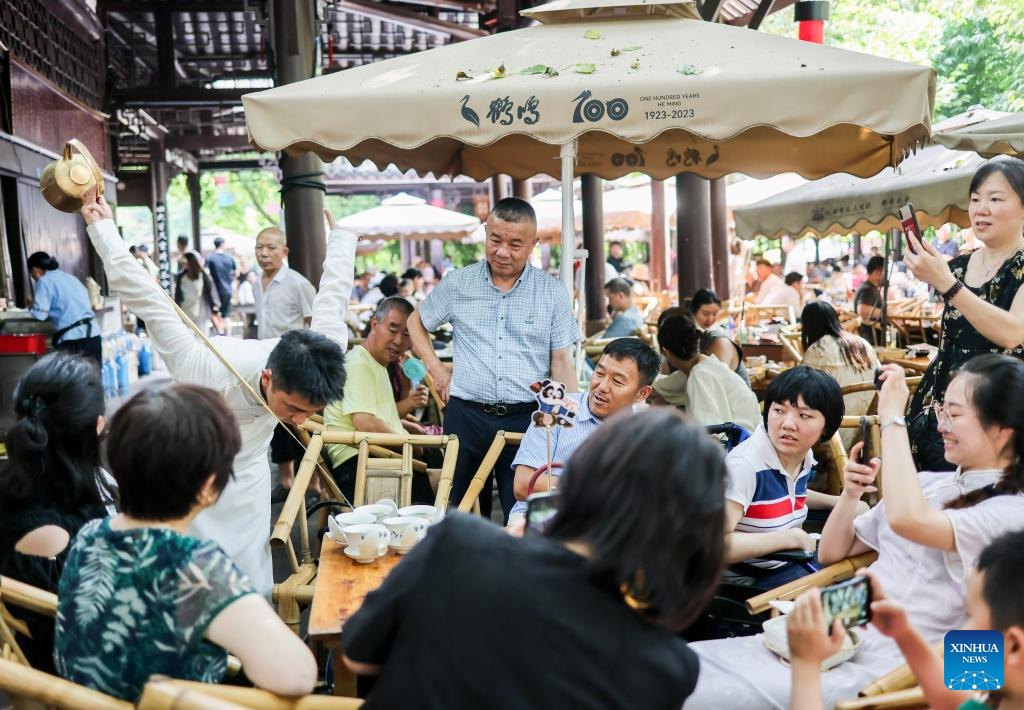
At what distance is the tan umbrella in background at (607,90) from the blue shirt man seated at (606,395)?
2.66 feet

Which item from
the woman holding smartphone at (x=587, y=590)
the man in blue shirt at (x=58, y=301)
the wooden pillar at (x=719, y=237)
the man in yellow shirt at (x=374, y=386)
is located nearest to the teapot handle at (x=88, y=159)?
the man in yellow shirt at (x=374, y=386)

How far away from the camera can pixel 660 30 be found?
3865mm

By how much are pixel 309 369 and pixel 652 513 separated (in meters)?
1.43

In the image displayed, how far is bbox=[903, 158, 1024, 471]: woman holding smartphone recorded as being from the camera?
297cm

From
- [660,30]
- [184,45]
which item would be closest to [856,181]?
[660,30]

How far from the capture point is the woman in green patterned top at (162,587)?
164 cm

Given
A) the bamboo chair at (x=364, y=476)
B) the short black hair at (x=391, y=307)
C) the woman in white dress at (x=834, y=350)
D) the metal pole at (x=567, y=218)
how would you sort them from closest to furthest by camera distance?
the bamboo chair at (x=364, y=476) < the metal pole at (x=567, y=218) < the short black hair at (x=391, y=307) < the woman in white dress at (x=834, y=350)

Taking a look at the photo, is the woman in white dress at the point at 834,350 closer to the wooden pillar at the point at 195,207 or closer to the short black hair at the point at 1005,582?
the short black hair at the point at 1005,582

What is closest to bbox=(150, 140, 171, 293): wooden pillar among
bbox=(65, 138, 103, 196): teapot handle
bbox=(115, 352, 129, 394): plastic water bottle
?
bbox=(115, 352, 129, 394): plastic water bottle

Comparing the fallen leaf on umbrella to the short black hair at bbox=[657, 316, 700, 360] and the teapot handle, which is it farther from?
the teapot handle

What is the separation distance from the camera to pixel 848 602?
1.63 meters

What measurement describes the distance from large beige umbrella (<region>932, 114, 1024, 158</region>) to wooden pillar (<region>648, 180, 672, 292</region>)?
9250 millimetres

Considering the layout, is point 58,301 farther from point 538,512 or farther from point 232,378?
point 538,512

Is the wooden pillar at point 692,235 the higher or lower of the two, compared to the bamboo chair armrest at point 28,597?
higher
